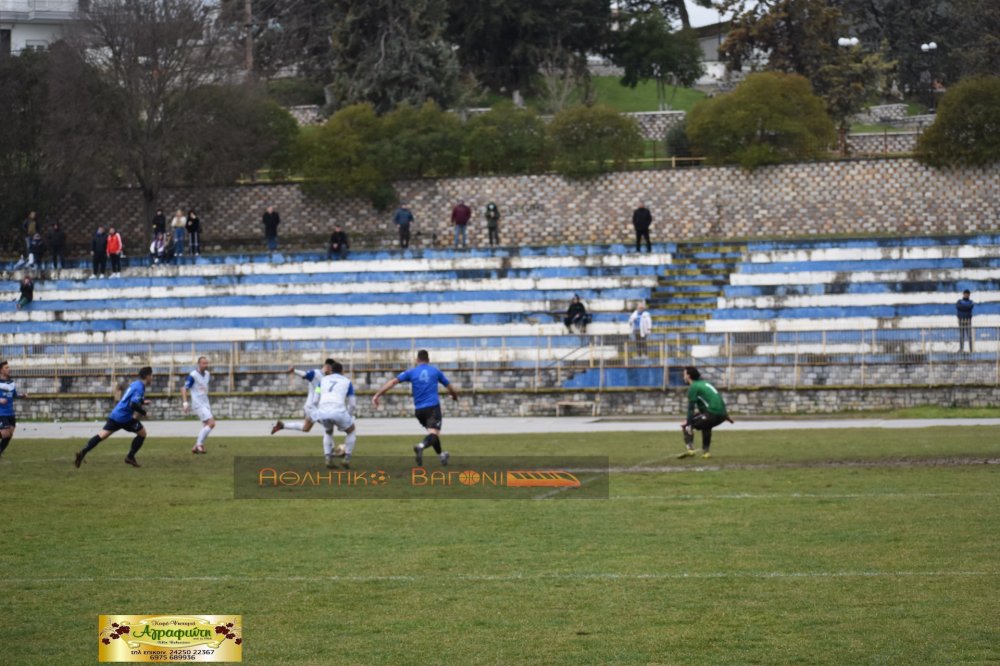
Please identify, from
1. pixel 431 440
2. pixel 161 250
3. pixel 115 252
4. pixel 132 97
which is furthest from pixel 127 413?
pixel 132 97

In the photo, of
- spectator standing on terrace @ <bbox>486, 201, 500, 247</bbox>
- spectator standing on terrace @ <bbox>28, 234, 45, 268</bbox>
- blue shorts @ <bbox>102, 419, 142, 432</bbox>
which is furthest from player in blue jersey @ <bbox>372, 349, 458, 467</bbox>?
spectator standing on terrace @ <bbox>28, 234, 45, 268</bbox>

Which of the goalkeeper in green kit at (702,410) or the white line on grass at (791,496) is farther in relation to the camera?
the goalkeeper in green kit at (702,410)

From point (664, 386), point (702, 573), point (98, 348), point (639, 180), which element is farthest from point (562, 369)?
point (702, 573)

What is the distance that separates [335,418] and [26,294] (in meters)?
29.4

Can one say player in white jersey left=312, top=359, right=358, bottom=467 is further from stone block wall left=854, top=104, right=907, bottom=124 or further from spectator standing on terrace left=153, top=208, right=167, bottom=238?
stone block wall left=854, top=104, right=907, bottom=124

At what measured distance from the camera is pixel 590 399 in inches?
1551

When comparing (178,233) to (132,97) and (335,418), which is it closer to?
(132,97)

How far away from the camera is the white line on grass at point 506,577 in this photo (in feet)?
43.0

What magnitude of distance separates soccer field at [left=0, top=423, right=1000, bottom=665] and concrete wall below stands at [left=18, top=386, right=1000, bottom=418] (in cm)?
1539

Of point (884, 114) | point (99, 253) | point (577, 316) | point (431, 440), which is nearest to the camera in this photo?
point (431, 440)

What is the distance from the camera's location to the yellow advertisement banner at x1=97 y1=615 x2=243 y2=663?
376 inches

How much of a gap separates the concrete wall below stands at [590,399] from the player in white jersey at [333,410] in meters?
13.5

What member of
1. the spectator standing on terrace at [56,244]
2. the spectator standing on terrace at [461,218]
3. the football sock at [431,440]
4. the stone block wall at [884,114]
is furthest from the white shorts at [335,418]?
the stone block wall at [884,114]

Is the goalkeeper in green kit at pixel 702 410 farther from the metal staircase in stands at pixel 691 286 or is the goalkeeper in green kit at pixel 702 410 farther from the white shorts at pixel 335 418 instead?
the metal staircase in stands at pixel 691 286
